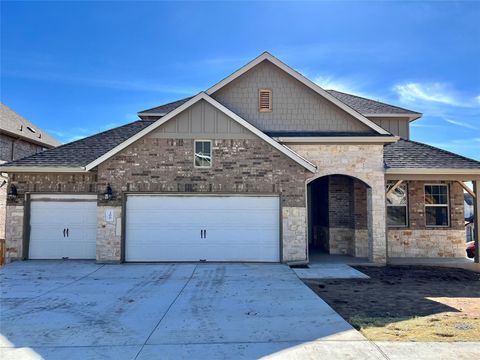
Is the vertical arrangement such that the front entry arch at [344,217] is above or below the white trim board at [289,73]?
below

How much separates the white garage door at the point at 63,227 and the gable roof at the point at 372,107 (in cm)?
1283

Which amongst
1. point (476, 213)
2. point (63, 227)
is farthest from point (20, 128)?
point (476, 213)

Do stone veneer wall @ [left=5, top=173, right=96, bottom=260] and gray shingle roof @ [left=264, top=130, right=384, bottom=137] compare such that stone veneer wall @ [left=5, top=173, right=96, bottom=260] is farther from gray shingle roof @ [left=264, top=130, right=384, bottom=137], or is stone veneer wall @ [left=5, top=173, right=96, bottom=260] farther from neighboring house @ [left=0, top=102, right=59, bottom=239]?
gray shingle roof @ [left=264, top=130, right=384, bottom=137]

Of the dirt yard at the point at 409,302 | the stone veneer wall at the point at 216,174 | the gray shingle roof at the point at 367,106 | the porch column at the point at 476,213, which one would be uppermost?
the gray shingle roof at the point at 367,106

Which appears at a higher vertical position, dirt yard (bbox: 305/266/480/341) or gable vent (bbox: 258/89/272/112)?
gable vent (bbox: 258/89/272/112)

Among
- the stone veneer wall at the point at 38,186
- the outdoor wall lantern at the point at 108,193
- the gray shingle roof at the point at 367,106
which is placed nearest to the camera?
the outdoor wall lantern at the point at 108,193

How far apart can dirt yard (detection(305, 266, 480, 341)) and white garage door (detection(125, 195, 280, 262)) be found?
3.02 m

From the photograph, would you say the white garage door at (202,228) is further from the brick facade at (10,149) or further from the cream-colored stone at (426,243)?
the brick facade at (10,149)

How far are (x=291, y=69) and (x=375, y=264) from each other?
313 inches

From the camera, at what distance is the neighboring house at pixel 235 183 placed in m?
12.1

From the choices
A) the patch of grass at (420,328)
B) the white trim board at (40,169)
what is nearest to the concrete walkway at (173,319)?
the patch of grass at (420,328)

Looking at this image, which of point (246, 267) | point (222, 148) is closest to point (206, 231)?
point (246, 267)

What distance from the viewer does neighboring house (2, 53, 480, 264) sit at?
39.6 ft

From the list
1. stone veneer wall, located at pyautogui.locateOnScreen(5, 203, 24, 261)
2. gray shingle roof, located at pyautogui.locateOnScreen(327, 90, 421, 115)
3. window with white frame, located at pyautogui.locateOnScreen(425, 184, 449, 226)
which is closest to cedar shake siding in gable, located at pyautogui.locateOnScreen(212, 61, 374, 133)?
gray shingle roof, located at pyautogui.locateOnScreen(327, 90, 421, 115)
